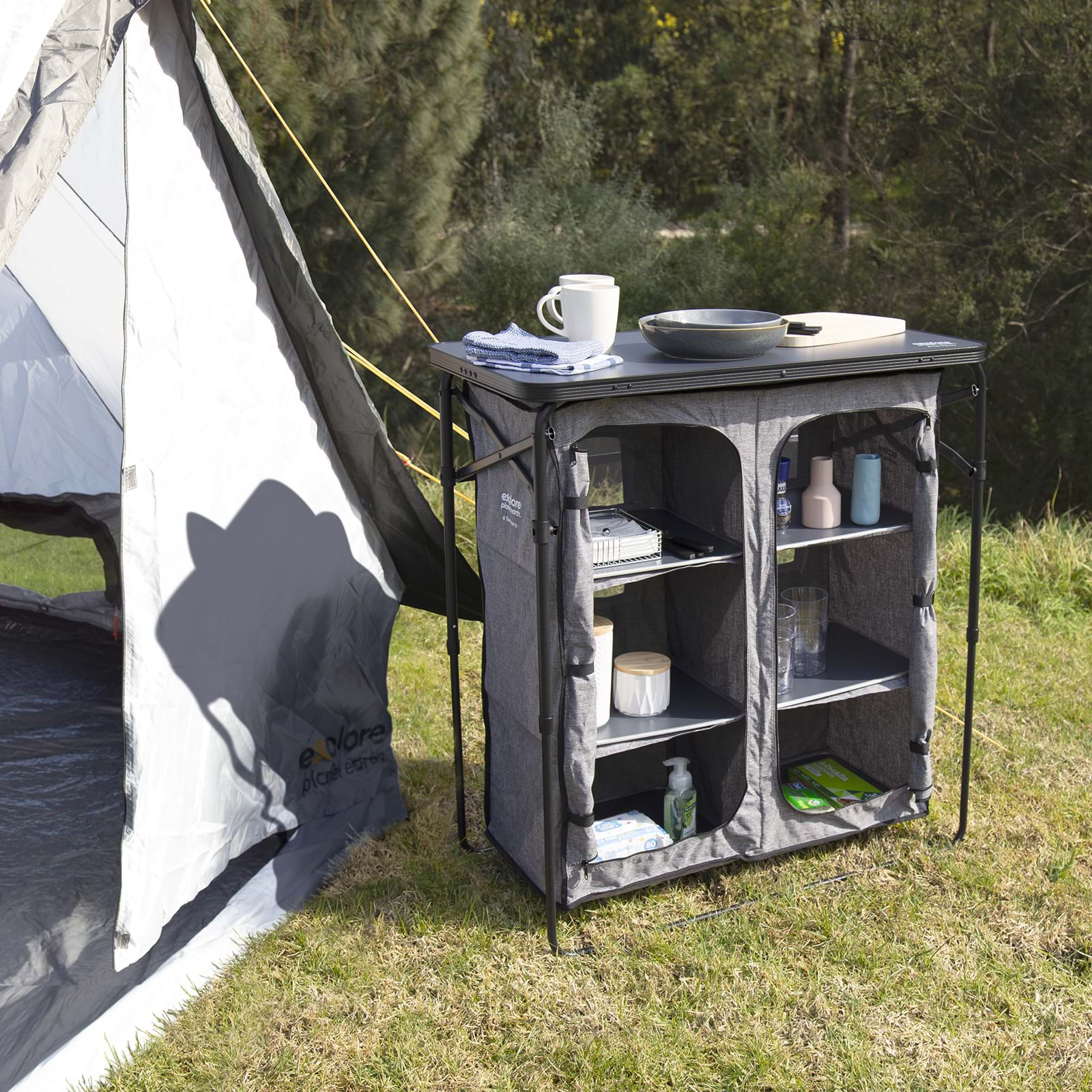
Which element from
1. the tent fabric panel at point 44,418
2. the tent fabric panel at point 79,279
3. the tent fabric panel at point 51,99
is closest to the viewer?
the tent fabric panel at point 51,99

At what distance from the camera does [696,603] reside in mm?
2783

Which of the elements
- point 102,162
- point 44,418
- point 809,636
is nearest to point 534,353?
point 809,636

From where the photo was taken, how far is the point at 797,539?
102 inches

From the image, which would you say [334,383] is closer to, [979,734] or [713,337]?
[713,337]

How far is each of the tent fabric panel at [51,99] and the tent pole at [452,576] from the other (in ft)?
3.15

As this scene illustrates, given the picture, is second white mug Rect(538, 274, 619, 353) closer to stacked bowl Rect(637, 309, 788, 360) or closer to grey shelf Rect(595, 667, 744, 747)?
stacked bowl Rect(637, 309, 788, 360)

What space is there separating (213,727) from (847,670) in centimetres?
152

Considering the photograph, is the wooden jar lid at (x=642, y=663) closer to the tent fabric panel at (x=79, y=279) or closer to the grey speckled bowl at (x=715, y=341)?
the grey speckled bowl at (x=715, y=341)

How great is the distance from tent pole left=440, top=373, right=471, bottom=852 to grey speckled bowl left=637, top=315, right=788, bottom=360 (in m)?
0.54

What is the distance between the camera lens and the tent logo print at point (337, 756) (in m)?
2.94

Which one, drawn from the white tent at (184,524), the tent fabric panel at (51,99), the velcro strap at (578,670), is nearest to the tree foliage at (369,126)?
the white tent at (184,524)

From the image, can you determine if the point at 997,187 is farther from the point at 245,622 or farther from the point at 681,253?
the point at 245,622

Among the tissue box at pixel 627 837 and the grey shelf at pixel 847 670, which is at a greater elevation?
the grey shelf at pixel 847 670

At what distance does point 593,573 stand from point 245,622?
875 millimetres
